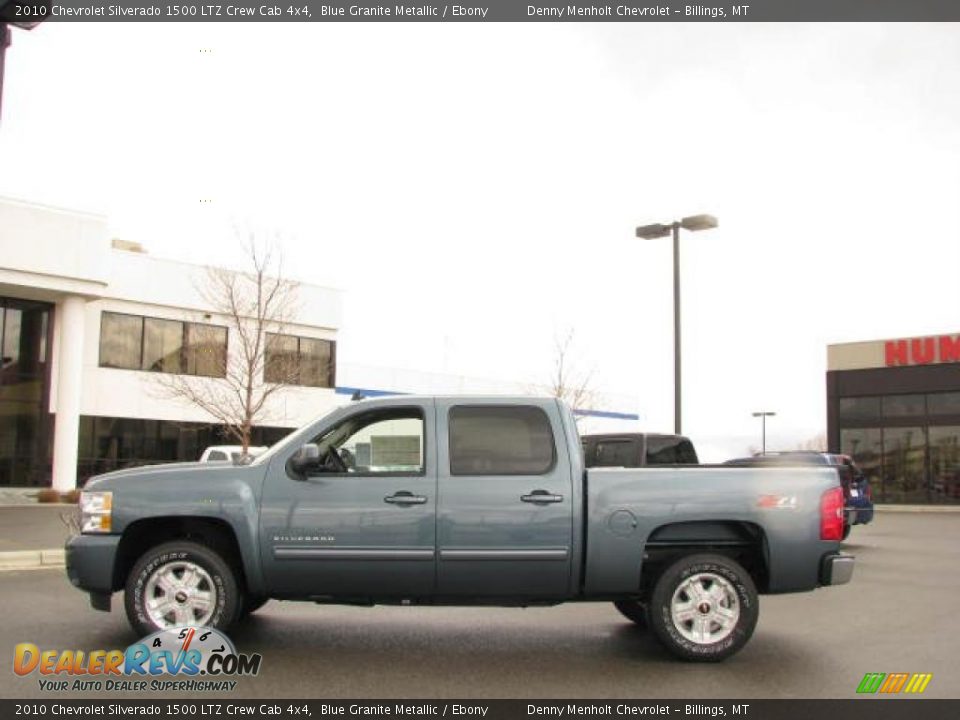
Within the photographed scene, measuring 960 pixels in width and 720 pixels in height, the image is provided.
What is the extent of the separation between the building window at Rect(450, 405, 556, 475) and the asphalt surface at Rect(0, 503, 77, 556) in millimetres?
6379

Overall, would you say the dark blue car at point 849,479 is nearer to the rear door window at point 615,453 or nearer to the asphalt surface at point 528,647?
the rear door window at point 615,453

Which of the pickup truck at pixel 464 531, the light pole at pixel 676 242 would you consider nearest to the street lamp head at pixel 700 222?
the light pole at pixel 676 242

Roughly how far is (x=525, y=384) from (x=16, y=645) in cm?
4335

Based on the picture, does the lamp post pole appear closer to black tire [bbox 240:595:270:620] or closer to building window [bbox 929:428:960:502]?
black tire [bbox 240:595:270:620]

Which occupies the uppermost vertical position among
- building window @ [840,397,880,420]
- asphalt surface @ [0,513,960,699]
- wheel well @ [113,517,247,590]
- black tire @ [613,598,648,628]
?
building window @ [840,397,880,420]

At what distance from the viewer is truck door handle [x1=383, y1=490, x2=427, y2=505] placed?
6949 mm

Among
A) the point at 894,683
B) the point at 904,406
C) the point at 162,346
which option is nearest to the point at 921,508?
the point at 904,406

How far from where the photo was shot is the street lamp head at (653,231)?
1848 centimetres

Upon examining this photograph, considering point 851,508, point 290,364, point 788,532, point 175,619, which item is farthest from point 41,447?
point 788,532

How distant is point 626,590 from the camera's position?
7.06 metres

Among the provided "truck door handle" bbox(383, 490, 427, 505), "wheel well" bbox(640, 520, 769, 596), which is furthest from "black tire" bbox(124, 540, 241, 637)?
"wheel well" bbox(640, 520, 769, 596)

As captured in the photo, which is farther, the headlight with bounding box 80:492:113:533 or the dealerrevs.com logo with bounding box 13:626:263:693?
the headlight with bounding box 80:492:113:533

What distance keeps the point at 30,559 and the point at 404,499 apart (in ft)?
26.6

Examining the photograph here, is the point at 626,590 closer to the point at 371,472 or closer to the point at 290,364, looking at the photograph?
the point at 371,472
